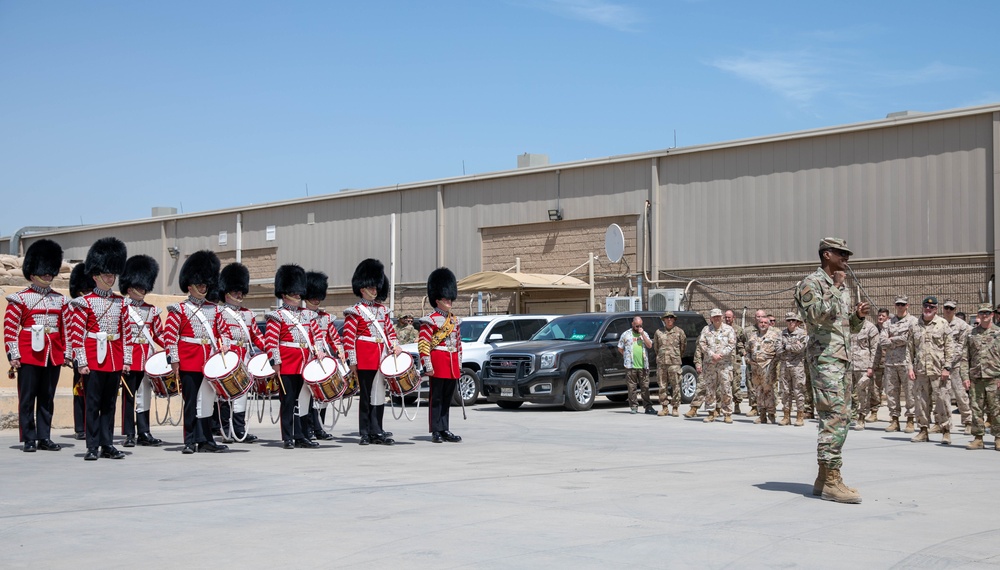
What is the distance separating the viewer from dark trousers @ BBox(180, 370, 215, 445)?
12672mm

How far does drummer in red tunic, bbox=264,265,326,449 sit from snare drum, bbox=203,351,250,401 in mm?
639

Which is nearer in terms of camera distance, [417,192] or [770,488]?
[770,488]

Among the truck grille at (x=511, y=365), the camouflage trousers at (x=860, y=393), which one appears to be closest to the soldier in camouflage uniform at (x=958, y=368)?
the camouflage trousers at (x=860, y=393)

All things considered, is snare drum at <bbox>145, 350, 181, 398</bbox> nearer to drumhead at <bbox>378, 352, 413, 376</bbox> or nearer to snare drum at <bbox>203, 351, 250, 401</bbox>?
snare drum at <bbox>203, 351, 250, 401</bbox>

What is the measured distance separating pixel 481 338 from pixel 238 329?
10.6m

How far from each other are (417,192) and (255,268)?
905cm

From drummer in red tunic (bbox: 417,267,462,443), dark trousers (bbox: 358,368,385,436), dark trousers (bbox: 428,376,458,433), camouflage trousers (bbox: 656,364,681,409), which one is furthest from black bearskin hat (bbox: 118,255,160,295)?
camouflage trousers (bbox: 656,364,681,409)

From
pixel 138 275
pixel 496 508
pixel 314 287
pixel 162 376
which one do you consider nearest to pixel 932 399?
pixel 314 287

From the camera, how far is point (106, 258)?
1230cm

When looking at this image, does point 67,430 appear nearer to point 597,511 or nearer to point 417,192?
point 597,511

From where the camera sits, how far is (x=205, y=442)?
12758 millimetres

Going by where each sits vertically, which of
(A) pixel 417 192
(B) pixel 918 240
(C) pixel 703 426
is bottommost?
(C) pixel 703 426

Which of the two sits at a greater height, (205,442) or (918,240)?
(918,240)

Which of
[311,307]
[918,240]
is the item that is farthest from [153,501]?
[918,240]
